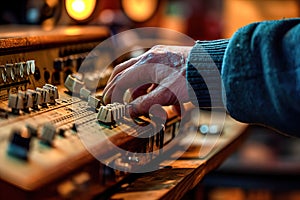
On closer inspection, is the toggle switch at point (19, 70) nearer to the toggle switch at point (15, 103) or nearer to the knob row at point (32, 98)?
the knob row at point (32, 98)

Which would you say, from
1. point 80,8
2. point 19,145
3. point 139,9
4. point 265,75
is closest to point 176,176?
point 265,75

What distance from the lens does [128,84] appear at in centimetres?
135

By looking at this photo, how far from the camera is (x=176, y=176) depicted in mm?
1307

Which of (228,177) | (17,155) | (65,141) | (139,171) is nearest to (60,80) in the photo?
(139,171)

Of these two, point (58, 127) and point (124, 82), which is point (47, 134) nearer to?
point (58, 127)

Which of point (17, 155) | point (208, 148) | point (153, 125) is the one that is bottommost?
point (208, 148)

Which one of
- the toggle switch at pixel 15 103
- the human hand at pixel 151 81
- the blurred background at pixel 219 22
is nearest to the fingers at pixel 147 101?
the human hand at pixel 151 81

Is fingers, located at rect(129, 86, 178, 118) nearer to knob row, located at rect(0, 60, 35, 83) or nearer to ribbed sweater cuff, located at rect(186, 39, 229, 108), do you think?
ribbed sweater cuff, located at rect(186, 39, 229, 108)

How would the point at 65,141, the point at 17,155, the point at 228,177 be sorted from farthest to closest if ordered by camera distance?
the point at 228,177 → the point at 65,141 → the point at 17,155

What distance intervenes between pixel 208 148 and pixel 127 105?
0.44 meters

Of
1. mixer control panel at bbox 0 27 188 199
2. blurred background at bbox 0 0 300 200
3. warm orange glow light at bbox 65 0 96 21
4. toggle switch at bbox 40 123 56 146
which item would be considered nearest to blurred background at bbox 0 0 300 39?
blurred background at bbox 0 0 300 200

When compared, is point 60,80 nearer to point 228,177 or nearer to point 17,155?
point 17,155

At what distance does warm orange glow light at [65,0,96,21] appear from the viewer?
2095mm

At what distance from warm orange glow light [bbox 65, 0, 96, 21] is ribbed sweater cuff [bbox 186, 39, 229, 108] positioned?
0.88 metres
